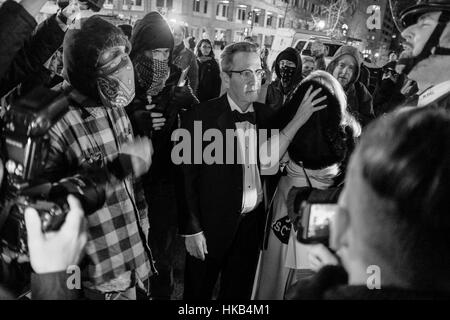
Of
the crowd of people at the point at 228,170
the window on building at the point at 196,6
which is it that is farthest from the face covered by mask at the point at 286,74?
the window on building at the point at 196,6

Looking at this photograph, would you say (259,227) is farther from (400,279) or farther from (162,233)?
(400,279)

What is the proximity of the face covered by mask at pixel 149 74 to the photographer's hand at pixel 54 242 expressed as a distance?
5.60 ft

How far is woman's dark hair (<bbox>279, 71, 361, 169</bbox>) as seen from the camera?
222 cm

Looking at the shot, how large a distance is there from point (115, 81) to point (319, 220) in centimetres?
121

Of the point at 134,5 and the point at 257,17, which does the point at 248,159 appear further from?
the point at 257,17

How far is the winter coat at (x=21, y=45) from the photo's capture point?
4.62 feet

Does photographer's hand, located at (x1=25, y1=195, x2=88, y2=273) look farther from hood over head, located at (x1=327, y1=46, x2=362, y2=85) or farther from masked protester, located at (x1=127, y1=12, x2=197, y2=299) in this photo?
hood over head, located at (x1=327, y1=46, x2=362, y2=85)

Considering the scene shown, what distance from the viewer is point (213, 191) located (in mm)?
2422

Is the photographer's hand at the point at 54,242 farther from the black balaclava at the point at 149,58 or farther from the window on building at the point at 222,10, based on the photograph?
the window on building at the point at 222,10

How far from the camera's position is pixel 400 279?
86cm

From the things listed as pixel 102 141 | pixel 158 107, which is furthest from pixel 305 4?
pixel 102 141

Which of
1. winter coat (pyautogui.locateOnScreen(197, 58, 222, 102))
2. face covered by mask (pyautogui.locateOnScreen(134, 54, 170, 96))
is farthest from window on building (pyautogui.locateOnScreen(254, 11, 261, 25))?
face covered by mask (pyautogui.locateOnScreen(134, 54, 170, 96))
